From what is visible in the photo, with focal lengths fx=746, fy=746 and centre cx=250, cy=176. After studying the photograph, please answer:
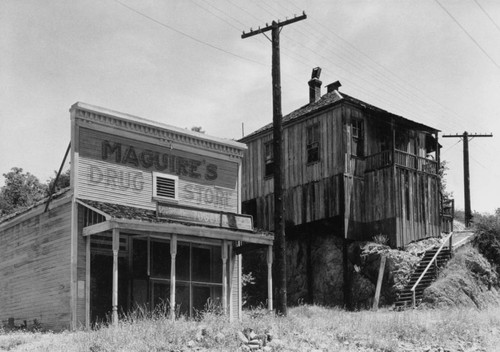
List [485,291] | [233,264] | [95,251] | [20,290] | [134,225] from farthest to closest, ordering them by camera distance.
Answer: [485,291]
[233,264]
[20,290]
[95,251]
[134,225]

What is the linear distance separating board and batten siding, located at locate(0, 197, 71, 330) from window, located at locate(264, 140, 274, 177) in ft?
51.2

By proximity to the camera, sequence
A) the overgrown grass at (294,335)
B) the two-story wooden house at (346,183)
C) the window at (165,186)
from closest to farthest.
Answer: the overgrown grass at (294,335) < the window at (165,186) < the two-story wooden house at (346,183)

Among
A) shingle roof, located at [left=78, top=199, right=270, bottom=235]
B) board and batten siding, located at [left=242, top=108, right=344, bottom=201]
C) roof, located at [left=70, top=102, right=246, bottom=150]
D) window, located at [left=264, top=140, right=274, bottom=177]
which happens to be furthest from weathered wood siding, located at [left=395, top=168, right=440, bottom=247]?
shingle roof, located at [left=78, top=199, right=270, bottom=235]

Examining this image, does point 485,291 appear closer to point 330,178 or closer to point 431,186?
point 431,186

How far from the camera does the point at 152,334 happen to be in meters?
19.3

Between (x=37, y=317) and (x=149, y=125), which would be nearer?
(x=37, y=317)

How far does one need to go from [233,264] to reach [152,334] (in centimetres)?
1123

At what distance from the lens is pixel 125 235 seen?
2759 centimetres

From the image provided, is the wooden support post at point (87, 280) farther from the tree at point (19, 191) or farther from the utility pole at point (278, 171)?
the tree at point (19, 191)

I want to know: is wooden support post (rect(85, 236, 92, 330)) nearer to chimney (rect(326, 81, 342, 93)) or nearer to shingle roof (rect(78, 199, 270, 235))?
shingle roof (rect(78, 199, 270, 235))

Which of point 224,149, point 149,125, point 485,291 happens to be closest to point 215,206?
point 224,149

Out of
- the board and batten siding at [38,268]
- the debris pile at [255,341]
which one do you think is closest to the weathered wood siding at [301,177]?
the board and batten siding at [38,268]

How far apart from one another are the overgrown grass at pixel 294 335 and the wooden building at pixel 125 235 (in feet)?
6.53

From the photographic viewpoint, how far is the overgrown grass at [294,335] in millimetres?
19141
